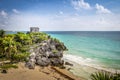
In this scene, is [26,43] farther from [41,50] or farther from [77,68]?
[77,68]

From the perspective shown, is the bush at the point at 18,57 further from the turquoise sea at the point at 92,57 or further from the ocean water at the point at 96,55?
the ocean water at the point at 96,55

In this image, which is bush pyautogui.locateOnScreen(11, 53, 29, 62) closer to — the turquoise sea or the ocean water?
the turquoise sea

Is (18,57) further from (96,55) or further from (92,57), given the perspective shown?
(96,55)

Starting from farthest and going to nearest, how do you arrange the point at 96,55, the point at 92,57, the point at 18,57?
the point at 96,55 < the point at 92,57 < the point at 18,57

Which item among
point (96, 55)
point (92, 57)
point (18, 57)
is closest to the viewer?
point (18, 57)

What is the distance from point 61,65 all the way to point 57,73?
3299 mm

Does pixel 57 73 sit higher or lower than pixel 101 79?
lower

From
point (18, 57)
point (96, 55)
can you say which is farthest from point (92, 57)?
point (18, 57)

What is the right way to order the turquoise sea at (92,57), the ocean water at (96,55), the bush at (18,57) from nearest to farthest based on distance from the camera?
the bush at (18,57)
the turquoise sea at (92,57)
the ocean water at (96,55)

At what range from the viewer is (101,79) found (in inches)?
157

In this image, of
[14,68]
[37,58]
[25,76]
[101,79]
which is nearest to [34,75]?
[25,76]

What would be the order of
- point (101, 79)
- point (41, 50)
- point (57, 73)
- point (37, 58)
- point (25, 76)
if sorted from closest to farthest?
1. point (101, 79)
2. point (25, 76)
3. point (57, 73)
4. point (37, 58)
5. point (41, 50)

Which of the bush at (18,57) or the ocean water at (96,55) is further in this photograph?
the ocean water at (96,55)

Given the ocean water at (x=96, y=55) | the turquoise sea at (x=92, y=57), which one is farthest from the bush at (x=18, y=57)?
the ocean water at (x=96, y=55)
